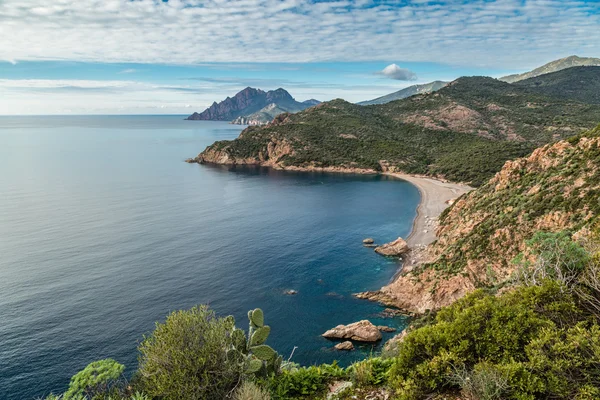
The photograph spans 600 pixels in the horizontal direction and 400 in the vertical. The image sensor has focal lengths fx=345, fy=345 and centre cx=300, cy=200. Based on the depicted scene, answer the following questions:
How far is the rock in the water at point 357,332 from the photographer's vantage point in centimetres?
3484

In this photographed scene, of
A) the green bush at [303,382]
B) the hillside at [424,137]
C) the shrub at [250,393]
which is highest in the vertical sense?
the hillside at [424,137]

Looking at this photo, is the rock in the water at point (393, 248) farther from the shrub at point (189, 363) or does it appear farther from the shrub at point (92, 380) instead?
the shrub at point (92, 380)

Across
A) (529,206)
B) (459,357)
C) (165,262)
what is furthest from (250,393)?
(165,262)

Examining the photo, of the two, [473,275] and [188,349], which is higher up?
[188,349]

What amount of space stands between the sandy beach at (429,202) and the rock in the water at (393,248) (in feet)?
7.04

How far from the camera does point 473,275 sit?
36.0 meters

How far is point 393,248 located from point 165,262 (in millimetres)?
36717

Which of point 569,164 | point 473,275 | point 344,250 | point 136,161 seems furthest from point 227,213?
point 136,161

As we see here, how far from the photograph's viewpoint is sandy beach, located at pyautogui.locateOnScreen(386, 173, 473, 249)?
210ft

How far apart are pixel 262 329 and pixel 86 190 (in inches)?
3840

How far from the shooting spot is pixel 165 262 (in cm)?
5203

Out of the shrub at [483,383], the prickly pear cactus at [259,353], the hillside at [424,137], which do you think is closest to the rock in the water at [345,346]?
the prickly pear cactus at [259,353]

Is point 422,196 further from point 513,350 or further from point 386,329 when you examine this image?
point 513,350

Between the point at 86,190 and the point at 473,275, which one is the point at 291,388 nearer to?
the point at 473,275
